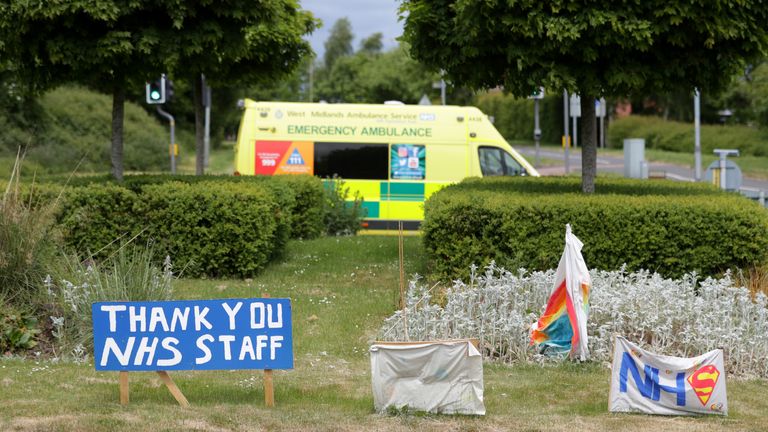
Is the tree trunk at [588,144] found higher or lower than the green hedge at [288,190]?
higher

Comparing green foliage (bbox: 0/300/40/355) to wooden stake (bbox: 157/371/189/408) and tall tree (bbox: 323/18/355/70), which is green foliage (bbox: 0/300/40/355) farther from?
tall tree (bbox: 323/18/355/70)

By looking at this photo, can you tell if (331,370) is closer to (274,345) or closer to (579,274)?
(274,345)

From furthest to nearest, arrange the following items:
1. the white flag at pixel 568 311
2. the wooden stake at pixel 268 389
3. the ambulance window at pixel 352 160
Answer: the ambulance window at pixel 352 160 < the white flag at pixel 568 311 < the wooden stake at pixel 268 389

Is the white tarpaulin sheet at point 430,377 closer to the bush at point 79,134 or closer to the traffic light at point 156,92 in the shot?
the traffic light at point 156,92

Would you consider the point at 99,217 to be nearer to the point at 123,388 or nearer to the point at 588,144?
the point at 123,388

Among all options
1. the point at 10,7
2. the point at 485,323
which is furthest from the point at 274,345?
the point at 10,7

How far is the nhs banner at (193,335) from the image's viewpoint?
22.0ft

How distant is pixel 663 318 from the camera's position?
881cm

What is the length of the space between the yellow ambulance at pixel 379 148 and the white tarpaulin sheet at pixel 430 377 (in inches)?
484

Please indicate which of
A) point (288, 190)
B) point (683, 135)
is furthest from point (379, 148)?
point (683, 135)

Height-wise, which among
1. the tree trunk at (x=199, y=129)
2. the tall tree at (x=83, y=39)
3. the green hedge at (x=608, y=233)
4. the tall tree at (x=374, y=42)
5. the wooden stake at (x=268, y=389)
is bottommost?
the wooden stake at (x=268, y=389)

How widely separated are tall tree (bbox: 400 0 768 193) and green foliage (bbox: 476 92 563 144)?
5479 cm

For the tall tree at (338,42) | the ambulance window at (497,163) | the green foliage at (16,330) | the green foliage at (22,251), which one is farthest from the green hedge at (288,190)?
the tall tree at (338,42)

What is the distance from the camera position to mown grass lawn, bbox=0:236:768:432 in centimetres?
638
